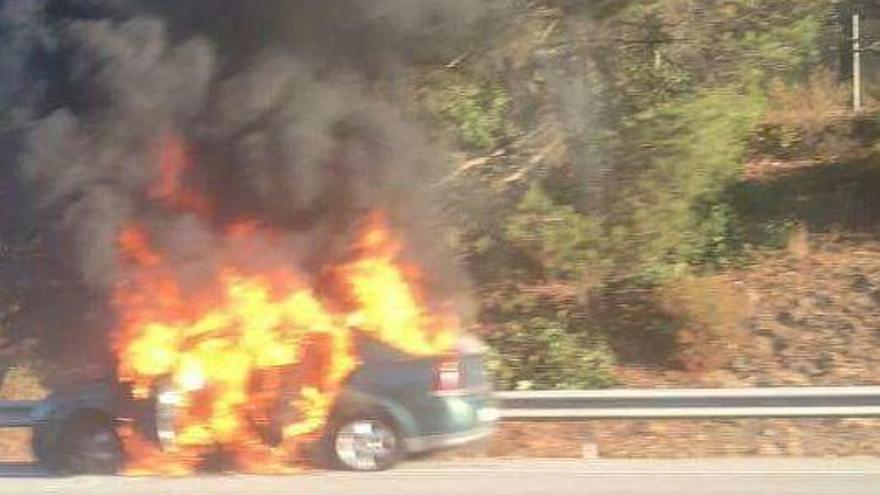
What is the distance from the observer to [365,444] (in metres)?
10.4

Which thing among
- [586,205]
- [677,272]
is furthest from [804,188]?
[586,205]

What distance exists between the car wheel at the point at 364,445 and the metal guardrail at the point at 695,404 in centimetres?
162

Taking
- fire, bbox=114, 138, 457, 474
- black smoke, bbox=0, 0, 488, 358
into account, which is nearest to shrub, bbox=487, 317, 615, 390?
black smoke, bbox=0, 0, 488, 358

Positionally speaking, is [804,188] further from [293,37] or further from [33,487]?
[33,487]

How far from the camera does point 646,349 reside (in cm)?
1573

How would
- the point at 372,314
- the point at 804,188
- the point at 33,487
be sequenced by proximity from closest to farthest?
the point at 33,487
the point at 372,314
the point at 804,188

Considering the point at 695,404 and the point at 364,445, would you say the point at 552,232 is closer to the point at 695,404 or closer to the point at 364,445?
the point at 695,404

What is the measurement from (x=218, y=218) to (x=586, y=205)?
187 inches

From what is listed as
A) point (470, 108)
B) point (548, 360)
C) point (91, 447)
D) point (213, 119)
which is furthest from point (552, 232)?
point (91, 447)

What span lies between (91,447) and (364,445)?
2.28 metres

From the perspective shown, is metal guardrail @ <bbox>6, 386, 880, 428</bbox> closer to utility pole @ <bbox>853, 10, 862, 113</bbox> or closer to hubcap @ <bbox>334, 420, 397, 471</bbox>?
hubcap @ <bbox>334, 420, 397, 471</bbox>

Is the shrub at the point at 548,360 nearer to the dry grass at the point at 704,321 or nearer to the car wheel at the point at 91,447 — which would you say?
the dry grass at the point at 704,321

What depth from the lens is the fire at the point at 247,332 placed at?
10.4m

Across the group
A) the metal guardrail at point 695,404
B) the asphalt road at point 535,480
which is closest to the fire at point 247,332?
the asphalt road at point 535,480
